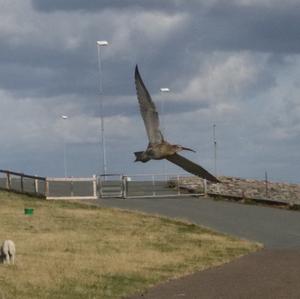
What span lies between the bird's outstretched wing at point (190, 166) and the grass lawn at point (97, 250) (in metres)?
12.0

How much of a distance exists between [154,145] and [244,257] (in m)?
20.0

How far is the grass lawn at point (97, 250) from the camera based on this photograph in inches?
687

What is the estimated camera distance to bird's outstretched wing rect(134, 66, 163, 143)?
3.88 metres

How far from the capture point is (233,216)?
1351 inches

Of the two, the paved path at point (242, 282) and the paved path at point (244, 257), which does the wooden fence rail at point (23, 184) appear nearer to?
the paved path at point (244, 257)

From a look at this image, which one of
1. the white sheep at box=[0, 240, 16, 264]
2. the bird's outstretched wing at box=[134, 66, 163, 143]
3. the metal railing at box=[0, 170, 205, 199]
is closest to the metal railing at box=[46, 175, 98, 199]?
the metal railing at box=[0, 170, 205, 199]

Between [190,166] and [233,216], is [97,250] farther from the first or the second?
[190,166]

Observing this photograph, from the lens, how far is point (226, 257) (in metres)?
23.4

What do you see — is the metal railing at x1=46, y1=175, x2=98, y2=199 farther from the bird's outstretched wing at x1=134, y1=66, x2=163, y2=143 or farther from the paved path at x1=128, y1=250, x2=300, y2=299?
the bird's outstretched wing at x1=134, y1=66, x2=163, y2=143

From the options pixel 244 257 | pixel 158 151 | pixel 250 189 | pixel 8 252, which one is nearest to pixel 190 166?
pixel 158 151

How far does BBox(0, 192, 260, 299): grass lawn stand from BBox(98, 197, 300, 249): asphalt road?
4.00 ft

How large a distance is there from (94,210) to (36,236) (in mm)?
8650

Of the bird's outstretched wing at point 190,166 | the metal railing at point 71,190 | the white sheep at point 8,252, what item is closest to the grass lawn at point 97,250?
the white sheep at point 8,252

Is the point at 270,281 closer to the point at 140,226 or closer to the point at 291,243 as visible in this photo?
the point at 291,243
